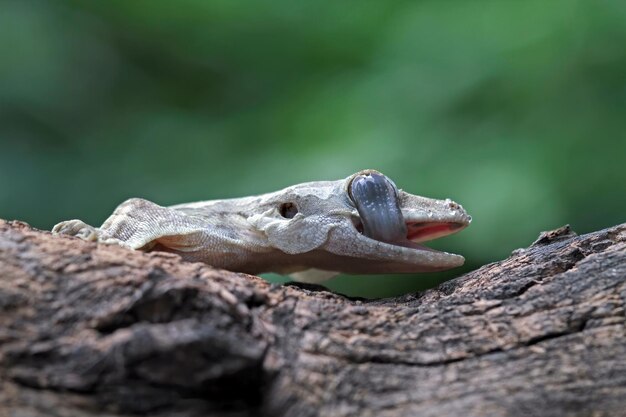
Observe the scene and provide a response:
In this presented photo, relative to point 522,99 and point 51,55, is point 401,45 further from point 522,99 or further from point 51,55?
point 51,55

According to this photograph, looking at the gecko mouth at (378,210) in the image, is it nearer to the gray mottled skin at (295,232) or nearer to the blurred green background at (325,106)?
the gray mottled skin at (295,232)

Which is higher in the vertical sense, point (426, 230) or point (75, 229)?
point (426, 230)

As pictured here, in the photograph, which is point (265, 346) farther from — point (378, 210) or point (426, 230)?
point (426, 230)

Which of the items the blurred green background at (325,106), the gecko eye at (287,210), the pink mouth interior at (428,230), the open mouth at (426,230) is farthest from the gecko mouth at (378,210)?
the blurred green background at (325,106)

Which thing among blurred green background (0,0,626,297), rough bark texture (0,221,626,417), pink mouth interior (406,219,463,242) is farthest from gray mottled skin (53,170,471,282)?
blurred green background (0,0,626,297)

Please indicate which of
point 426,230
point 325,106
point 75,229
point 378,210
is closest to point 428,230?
point 426,230

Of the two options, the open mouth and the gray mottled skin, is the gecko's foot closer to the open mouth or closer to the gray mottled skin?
the gray mottled skin
